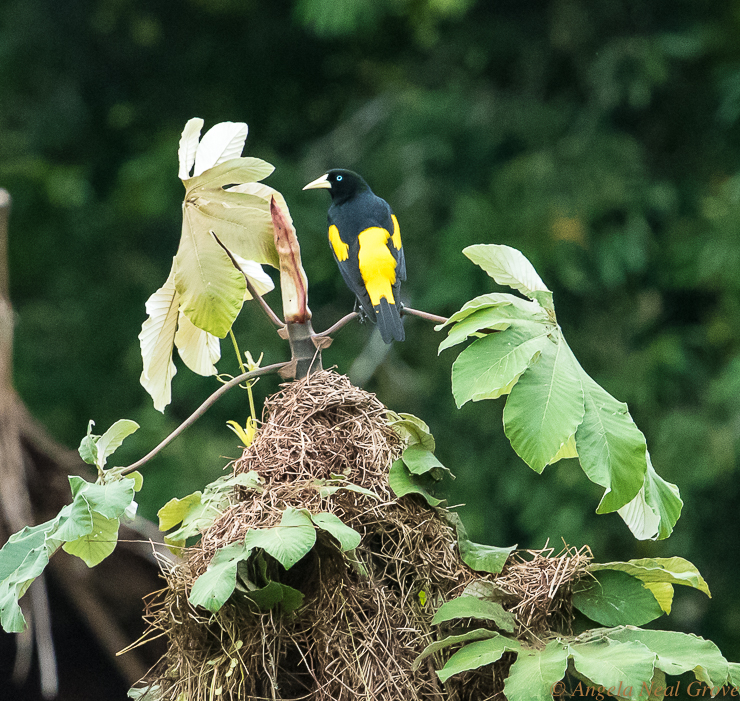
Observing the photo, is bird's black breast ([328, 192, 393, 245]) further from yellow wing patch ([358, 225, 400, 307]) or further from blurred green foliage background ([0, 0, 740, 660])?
blurred green foliage background ([0, 0, 740, 660])

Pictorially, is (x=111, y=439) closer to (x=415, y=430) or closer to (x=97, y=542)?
(x=97, y=542)

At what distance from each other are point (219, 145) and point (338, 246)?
650mm

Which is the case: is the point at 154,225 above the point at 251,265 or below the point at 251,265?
below

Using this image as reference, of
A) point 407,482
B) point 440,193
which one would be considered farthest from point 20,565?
point 440,193

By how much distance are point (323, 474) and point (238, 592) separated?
0.23m

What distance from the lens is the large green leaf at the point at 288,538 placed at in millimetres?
1123

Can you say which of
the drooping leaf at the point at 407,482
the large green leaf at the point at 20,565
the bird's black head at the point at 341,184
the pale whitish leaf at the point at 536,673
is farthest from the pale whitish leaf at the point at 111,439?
the bird's black head at the point at 341,184

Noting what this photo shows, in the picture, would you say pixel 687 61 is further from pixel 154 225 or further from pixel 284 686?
pixel 284 686

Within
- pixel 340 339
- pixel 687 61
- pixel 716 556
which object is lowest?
pixel 716 556

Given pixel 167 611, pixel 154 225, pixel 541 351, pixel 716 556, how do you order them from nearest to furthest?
pixel 541 351 < pixel 167 611 < pixel 716 556 < pixel 154 225

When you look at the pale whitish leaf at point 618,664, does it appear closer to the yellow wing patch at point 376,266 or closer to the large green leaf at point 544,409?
the large green leaf at point 544,409

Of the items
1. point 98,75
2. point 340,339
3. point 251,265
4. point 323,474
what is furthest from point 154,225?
point 323,474

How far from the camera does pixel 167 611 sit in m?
1.31

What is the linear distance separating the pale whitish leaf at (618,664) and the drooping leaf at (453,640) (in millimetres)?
112
